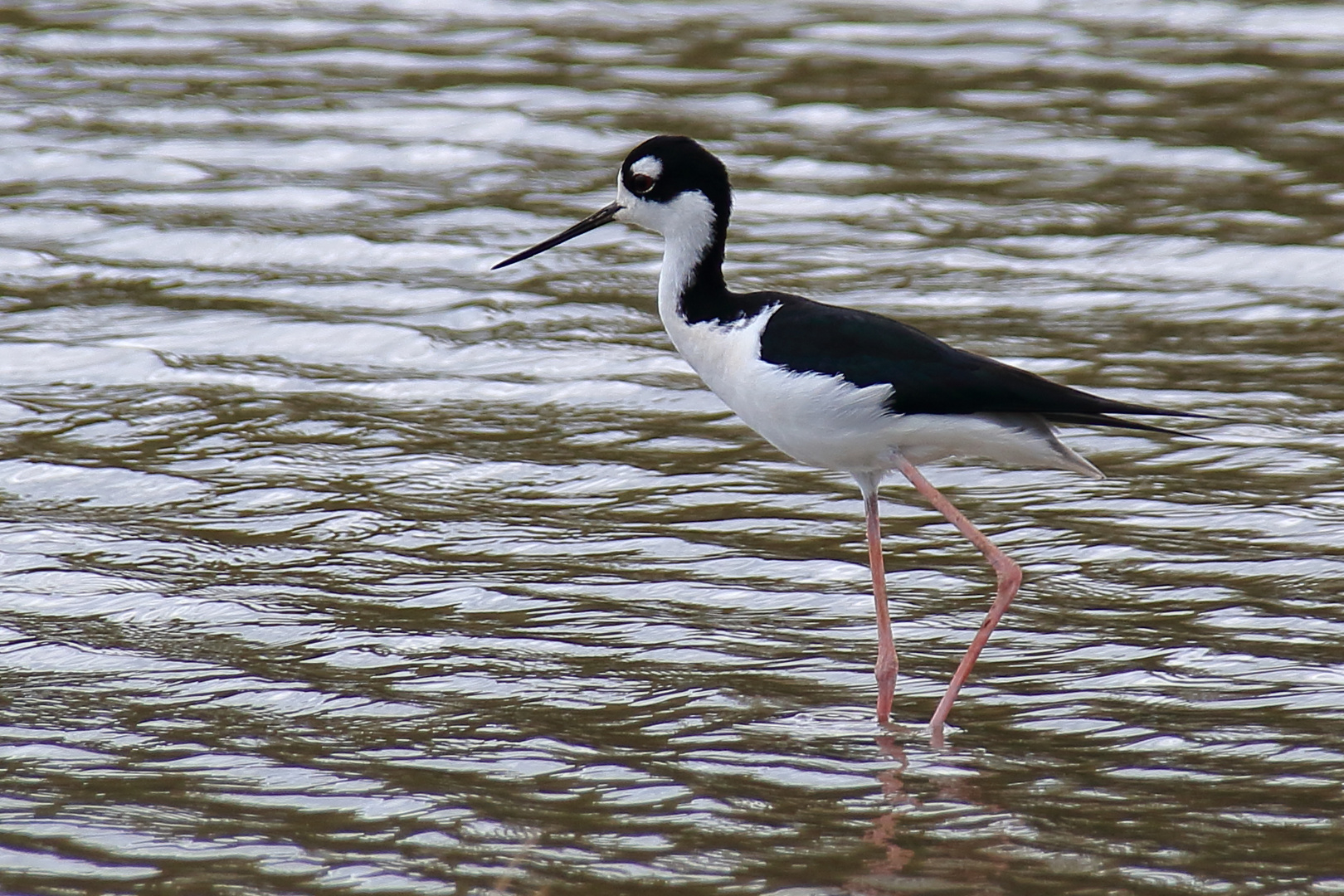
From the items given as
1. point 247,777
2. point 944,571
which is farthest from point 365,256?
point 247,777

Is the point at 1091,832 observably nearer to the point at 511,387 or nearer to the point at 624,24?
the point at 511,387

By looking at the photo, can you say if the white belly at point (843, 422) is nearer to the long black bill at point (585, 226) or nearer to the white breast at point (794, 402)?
the white breast at point (794, 402)

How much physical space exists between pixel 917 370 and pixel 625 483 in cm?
177

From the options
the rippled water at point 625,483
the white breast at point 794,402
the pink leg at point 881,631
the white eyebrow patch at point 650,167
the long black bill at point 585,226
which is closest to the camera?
the rippled water at point 625,483

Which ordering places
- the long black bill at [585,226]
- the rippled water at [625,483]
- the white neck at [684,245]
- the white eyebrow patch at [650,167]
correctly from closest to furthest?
the rippled water at [625,483]
the white neck at [684,245]
the white eyebrow patch at [650,167]
the long black bill at [585,226]

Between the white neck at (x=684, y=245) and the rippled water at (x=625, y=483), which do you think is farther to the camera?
the white neck at (x=684, y=245)

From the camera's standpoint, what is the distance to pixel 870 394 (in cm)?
530

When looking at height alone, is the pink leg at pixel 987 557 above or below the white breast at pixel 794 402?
below

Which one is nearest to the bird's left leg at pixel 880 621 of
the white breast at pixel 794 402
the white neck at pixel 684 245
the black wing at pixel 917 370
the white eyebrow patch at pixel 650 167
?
the white breast at pixel 794 402

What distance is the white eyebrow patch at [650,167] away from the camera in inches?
233

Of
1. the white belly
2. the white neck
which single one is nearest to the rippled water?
the white belly

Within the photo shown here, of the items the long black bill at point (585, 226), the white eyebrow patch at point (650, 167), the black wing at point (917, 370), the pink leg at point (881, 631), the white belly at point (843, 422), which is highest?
the white eyebrow patch at point (650, 167)

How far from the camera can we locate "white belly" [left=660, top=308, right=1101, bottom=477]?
17.5 ft

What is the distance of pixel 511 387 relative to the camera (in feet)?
25.7
